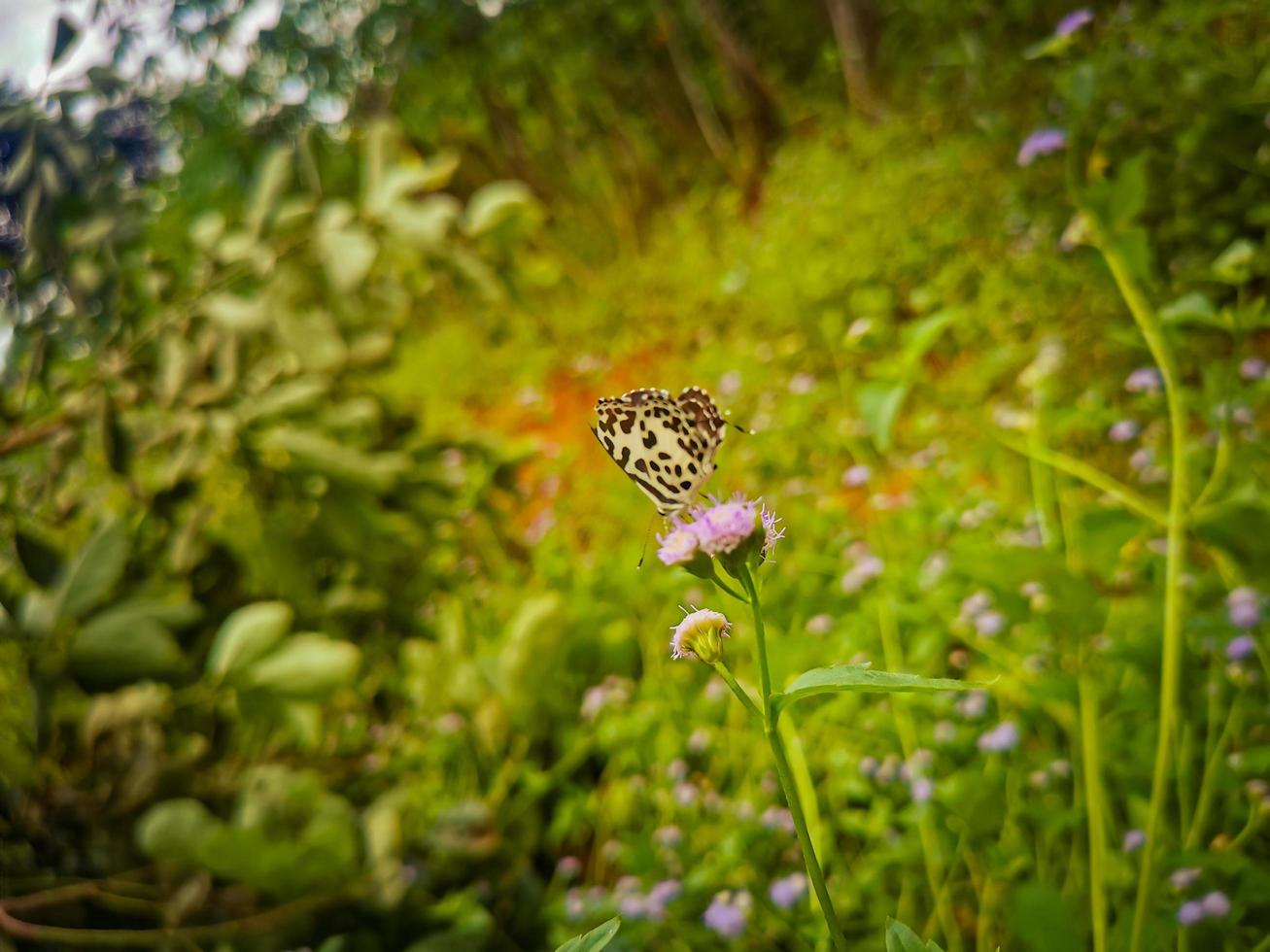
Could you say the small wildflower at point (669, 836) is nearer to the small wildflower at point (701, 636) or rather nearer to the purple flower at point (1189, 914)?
the purple flower at point (1189, 914)

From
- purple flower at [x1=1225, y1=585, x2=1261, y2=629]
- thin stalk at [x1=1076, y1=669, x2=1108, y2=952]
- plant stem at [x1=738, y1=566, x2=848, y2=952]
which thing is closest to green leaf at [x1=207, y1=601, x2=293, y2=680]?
plant stem at [x1=738, y1=566, x2=848, y2=952]

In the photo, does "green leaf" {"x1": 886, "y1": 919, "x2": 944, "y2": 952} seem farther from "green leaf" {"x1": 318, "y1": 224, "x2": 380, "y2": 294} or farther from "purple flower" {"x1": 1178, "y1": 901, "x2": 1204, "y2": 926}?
"green leaf" {"x1": 318, "y1": 224, "x2": 380, "y2": 294}

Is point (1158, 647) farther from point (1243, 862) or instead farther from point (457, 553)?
point (457, 553)

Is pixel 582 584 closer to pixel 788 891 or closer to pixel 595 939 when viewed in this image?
pixel 788 891

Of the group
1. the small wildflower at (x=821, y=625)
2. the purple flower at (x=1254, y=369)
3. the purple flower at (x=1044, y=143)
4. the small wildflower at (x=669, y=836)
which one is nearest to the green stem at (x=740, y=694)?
the small wildflower at (x=669, y=836)

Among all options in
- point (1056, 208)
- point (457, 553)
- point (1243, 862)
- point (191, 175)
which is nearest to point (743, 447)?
point (457, 553)

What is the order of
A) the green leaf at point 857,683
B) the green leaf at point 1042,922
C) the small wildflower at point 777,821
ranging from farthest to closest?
1. the small wildflower at point 777,821
2. the green leaf at point 1042,922
3. the green leaf at point 857,683

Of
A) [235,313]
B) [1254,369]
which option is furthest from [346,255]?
[1254,369]
